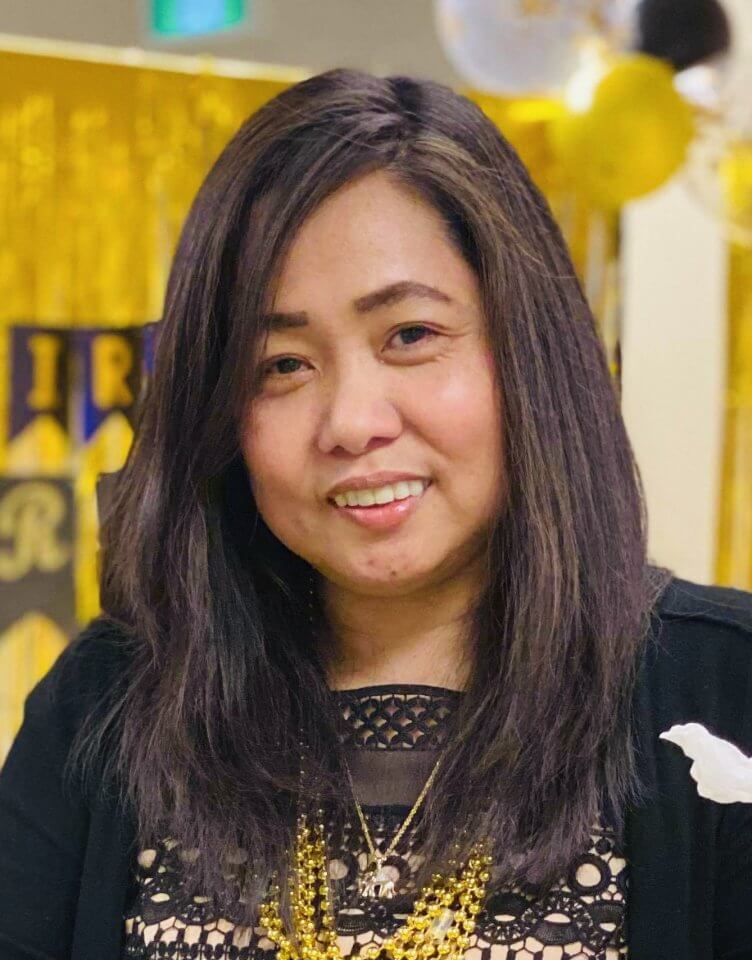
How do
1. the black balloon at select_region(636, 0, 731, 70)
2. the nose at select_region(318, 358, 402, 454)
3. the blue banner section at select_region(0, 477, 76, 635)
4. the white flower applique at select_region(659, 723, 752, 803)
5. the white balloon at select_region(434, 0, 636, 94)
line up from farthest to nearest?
the blue banner section at select_region(0, 477, 76, 635)
the black balloon at select_region(636, 0, 731, 70)
the white balloon at select_region(434, 0, 636, 94)
the nose at select_region(318, 358, 402, 454)
the white flower applique at select_region(659, 723, 752, 803)

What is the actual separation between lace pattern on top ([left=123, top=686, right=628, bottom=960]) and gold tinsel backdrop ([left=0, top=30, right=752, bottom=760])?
152cm

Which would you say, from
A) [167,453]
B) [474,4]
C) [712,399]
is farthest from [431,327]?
[712,399]

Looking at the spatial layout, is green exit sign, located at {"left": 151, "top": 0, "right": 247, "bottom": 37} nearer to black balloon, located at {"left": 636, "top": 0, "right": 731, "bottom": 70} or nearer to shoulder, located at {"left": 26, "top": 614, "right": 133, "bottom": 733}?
black balloon, located at {"left": 636, "top": 0, "right": 731, "bottom": 70}

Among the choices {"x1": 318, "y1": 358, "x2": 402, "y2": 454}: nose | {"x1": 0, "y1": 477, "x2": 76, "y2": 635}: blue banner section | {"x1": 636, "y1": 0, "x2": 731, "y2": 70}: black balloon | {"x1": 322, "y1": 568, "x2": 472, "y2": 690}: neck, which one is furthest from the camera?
{"x1": 0, "y1": 477, "x2": 76, "y2": 635}: blue banner section

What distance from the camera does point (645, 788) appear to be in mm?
1094

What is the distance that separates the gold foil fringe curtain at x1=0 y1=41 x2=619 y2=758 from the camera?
2.63m

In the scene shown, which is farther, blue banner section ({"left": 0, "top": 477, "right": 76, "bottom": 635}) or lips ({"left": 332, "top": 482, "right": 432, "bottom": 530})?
blue banner section ({"left": 0, "top": 477, "right": 76, "bottom": 635})

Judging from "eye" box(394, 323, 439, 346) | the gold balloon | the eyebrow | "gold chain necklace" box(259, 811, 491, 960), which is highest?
the gold balloon

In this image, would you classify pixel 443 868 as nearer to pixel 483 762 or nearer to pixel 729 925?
pixel 483 762

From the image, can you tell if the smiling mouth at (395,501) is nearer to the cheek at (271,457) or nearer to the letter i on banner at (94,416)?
the cheek at (271,457)

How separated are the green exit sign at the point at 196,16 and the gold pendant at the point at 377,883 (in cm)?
206

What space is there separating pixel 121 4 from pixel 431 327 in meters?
1.87

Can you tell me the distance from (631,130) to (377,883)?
160cm

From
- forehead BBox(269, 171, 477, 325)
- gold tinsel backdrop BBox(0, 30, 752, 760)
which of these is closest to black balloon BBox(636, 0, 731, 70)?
gold tinsel backdrop BBox(0, 30, 752, 760)
